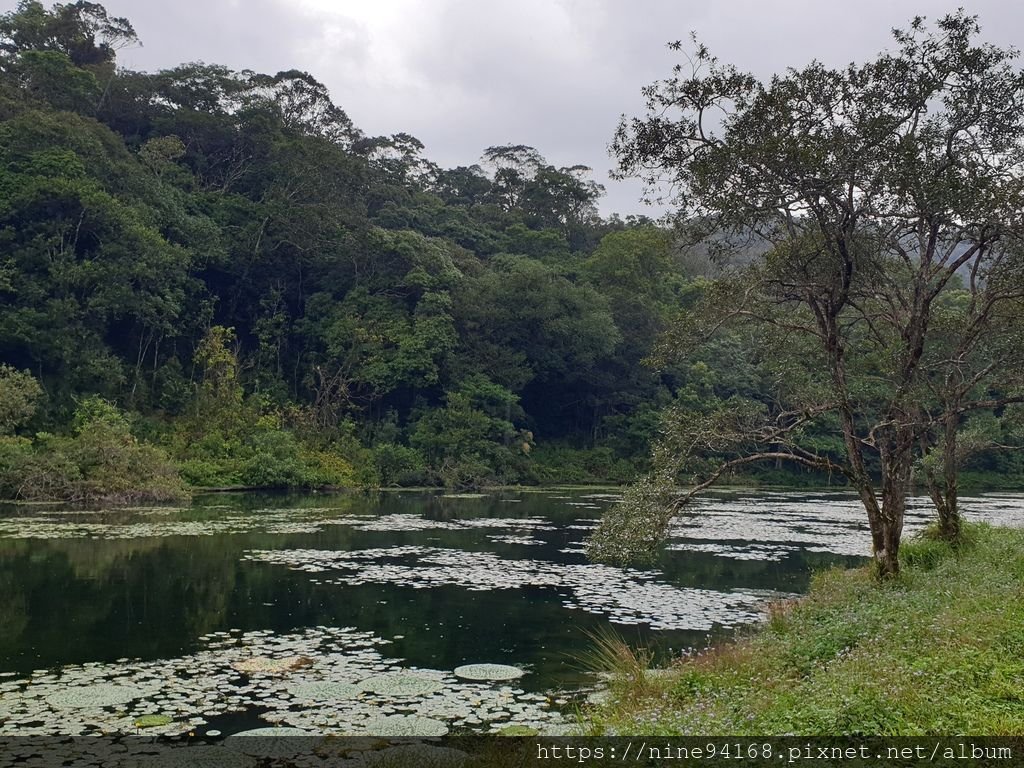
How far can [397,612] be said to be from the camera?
1279 cm

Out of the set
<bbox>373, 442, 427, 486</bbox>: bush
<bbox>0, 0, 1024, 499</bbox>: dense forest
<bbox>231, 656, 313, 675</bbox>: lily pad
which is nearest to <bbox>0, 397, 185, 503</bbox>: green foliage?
<bbox>0, 0, 1024, 499</bbox>: dense forest

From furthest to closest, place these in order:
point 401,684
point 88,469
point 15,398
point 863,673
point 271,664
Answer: point 15,398 < point 88,469 < point 271,664 < point 401,684 < point 863,673

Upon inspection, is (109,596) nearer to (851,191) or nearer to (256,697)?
(256,697)

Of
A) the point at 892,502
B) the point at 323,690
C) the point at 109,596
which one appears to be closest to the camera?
the point at 323,690

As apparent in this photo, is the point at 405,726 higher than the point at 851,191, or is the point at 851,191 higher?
the point at 851,191

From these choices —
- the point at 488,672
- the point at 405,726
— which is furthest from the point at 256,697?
the point at 488,672

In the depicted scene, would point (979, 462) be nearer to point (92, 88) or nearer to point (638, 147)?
point (638, 147)

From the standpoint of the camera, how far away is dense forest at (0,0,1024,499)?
34438 mm

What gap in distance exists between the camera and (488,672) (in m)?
9.68

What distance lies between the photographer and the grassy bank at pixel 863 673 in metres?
5.98

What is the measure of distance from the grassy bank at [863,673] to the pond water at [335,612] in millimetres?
1166

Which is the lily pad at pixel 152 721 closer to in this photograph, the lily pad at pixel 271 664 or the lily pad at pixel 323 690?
the lily pad at pixel 323 690

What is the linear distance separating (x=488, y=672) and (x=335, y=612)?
3.85m

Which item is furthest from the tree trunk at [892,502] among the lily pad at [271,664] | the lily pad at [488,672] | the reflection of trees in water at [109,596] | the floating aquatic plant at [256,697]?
the reflection of trees in water at [109,596]
